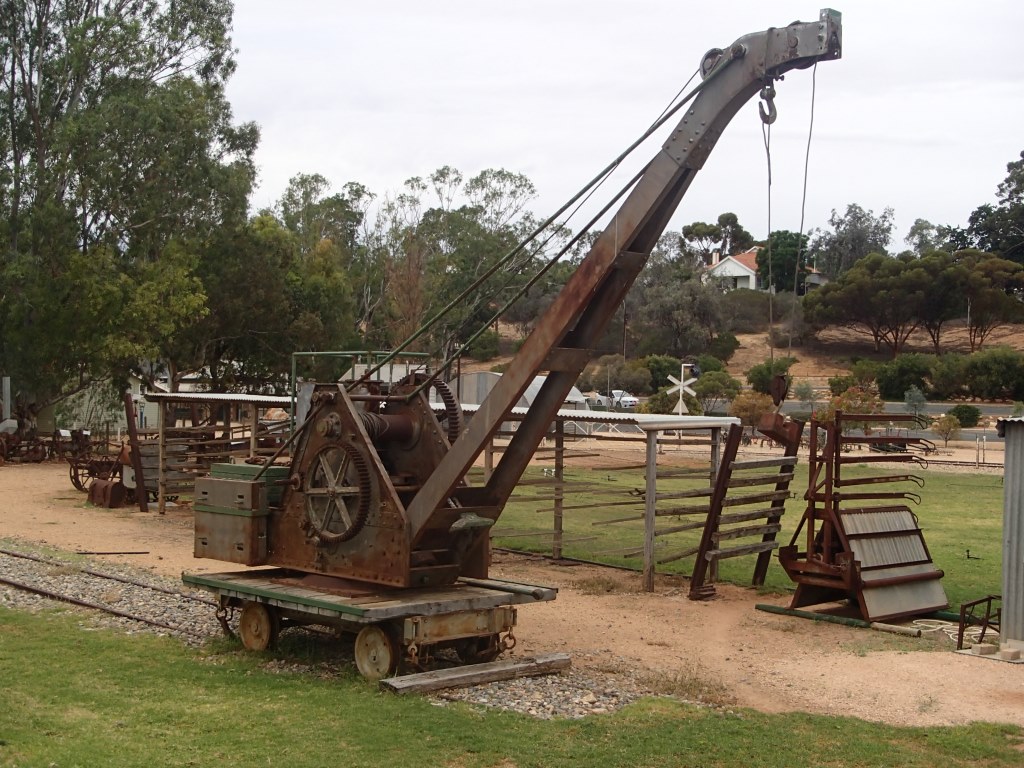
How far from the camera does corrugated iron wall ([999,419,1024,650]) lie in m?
11.2

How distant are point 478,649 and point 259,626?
2062 millimetres

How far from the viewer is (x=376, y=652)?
378 inches

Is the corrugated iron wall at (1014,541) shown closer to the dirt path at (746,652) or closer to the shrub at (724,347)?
the dirt path at (746,652)

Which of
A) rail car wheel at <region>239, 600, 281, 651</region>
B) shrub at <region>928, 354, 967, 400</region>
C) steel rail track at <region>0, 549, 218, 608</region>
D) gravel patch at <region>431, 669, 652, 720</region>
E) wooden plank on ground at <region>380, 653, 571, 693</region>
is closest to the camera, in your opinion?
gravel patch at <region>431, 669, 652, 720</region>

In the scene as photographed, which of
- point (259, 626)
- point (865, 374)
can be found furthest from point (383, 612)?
point (865, 374)

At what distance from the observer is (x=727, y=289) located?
298ft

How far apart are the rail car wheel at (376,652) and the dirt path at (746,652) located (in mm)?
2074

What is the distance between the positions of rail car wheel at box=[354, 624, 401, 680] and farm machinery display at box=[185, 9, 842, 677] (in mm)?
13

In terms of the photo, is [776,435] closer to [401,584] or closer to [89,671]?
[401,584]

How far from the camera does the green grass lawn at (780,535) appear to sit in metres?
16.8

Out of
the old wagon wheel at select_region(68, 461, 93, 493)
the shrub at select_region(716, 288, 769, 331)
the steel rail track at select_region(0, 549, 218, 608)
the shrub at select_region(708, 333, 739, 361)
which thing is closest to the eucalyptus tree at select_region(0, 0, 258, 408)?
the old wagon wheel at select_region(68, 461, 93, 493)

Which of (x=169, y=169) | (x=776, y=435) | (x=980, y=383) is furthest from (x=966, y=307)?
(x=776, y=435)

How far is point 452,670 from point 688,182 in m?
4.42

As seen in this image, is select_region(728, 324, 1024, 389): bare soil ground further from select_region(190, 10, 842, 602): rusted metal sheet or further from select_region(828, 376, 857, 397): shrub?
select_region(190, 10, 842, 602): rusted metal sheet
